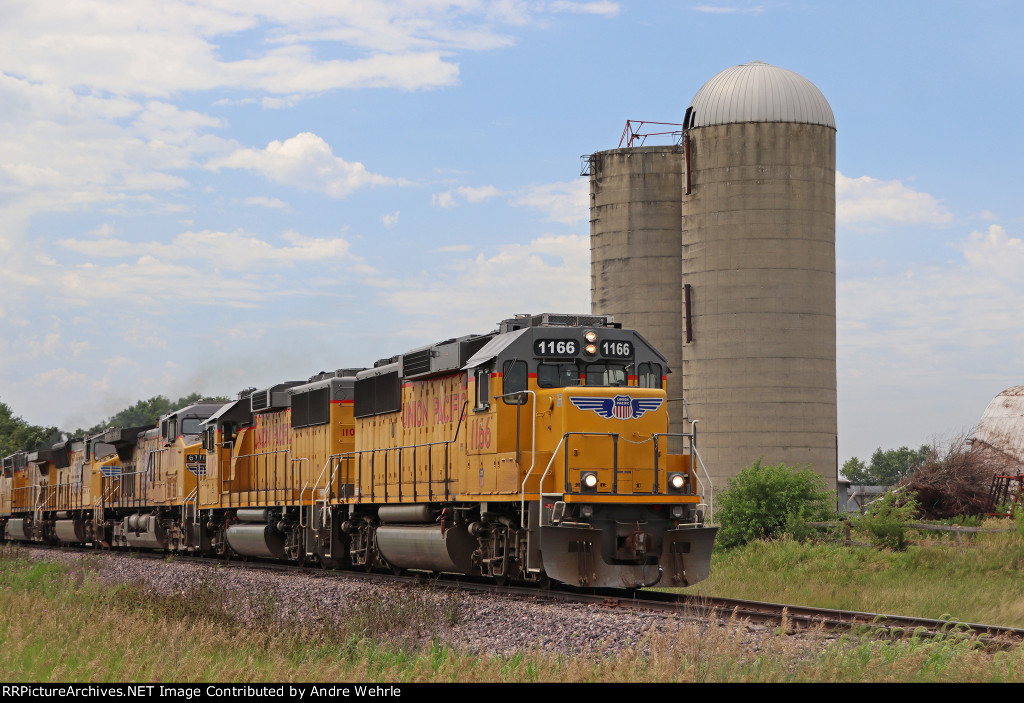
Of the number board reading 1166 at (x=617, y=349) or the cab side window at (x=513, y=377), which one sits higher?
the number board reading 1166 at (x=617, y=349)

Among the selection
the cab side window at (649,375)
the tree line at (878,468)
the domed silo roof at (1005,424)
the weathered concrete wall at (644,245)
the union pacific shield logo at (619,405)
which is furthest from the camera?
the tree line at (878,468)

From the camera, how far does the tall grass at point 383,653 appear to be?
8117mm

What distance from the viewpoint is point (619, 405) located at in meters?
15.1

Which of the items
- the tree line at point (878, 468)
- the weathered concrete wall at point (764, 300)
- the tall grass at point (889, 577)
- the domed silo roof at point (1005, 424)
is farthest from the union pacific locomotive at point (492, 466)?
the tree line at point (878, 468)

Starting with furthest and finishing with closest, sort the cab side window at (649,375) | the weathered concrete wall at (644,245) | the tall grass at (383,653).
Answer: the weathered concrete wall at (644,245) < the cab side window at (649,375) < the tall grass at (383,653)

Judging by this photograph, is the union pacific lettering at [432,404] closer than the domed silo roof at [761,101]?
Yes

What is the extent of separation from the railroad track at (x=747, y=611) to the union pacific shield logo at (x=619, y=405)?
2.42 metres

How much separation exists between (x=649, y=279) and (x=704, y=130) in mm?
5326

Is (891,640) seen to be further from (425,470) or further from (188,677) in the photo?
(425,470)

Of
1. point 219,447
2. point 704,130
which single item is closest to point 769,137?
point 704,130

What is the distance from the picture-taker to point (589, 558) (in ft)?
46.2

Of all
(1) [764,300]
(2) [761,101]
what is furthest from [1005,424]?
(2) [761,101]

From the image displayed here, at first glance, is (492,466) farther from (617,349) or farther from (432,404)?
(432,404)

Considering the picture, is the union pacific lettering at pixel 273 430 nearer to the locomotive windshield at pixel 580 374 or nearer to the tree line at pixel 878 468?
the locomotive windshield at pixel 580 374
